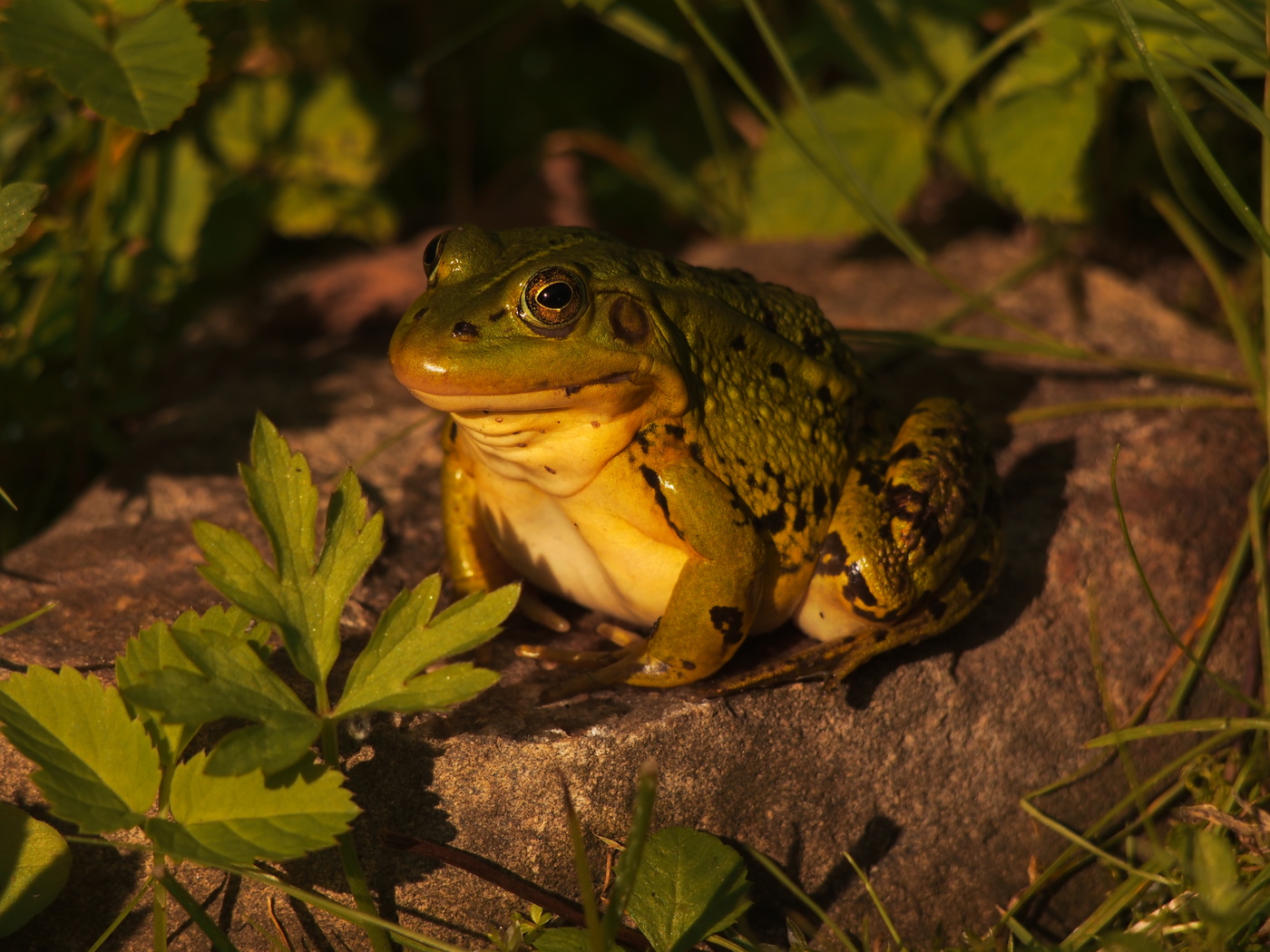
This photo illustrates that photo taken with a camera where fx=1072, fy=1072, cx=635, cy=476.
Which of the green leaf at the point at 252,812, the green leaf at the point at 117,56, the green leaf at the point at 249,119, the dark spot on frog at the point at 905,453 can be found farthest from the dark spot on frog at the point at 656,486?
the green leaf at the point at 249,119

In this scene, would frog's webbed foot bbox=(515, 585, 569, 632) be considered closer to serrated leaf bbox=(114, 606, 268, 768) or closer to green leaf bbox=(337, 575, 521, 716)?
green leaf bbox=(337, 575, 521, 716)

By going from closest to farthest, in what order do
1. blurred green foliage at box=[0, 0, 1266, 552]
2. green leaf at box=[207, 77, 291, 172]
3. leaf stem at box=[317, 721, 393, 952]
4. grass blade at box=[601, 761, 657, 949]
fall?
grass blade at box=[601, 761, 657, 949]
leaf stem at box=[317, 721, 393, 952]
blurred green foliage at box=[0, 0, 1266, 552]
green leaf at box=[207, 77, 291, 172]

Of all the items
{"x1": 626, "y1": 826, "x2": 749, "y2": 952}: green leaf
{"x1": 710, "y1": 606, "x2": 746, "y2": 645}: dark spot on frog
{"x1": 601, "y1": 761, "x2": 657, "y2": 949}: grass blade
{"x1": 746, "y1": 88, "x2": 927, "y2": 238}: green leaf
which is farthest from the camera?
{"x1": 746, "y1": 88, "x2": 927, "y2": 238}: green leaf

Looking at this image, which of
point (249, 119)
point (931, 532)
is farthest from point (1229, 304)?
point (249, 119)

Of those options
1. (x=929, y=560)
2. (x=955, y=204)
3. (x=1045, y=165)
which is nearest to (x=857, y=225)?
(x=1045, y=165)

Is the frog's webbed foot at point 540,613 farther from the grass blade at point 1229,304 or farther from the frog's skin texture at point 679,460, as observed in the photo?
the grass blade at point 1229,304

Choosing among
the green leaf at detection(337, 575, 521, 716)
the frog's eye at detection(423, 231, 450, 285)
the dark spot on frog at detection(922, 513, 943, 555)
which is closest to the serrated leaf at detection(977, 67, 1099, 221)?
the dark spot on frog at detection(922, 513, 943, 555)

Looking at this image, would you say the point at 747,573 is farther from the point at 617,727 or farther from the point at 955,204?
the point at 955,204
